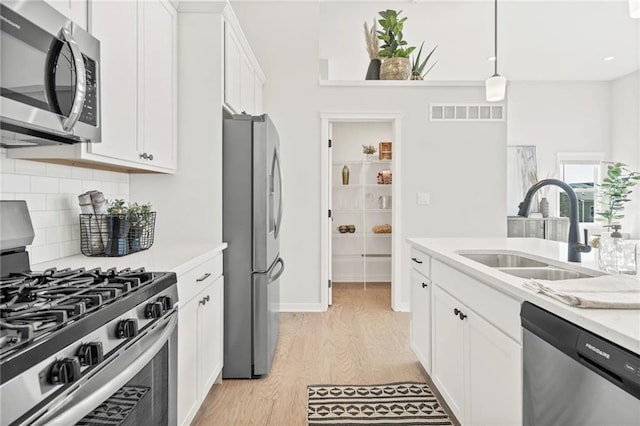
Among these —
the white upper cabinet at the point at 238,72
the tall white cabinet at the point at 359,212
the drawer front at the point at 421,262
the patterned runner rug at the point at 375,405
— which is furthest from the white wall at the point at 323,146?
the patterned runner rug at the point at 375,405

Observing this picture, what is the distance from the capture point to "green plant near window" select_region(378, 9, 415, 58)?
4.12 metres

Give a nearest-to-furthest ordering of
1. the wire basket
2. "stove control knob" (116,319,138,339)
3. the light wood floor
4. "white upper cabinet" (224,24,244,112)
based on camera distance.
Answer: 1. "stove control knob" (116,319,138,339)
2. the wire basket
3. the light wood floor
4. "white upper cabinet" (224,24,244,112)

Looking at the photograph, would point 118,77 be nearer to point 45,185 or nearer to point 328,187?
point 45,185

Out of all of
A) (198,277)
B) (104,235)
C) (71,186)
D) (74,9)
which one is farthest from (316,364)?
(74,9)

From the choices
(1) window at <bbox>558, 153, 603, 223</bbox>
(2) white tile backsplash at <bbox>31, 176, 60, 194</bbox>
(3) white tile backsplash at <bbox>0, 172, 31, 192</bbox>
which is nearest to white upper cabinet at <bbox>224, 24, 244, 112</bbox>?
(2) white tile backsplash at <bbox>31, 176, 60, 194</bbox>

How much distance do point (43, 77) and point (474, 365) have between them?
1.91m

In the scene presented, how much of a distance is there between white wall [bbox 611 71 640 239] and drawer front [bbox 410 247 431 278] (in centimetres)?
651

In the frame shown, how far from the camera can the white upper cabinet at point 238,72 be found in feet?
8.89

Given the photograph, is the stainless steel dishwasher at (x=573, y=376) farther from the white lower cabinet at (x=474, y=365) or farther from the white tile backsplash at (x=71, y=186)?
the white tile backsplash at (x=71, y=186)

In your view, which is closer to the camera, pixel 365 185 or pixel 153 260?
pixel 153 260

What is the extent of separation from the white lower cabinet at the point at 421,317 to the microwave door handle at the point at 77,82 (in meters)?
1.95

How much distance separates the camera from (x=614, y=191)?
704 cm

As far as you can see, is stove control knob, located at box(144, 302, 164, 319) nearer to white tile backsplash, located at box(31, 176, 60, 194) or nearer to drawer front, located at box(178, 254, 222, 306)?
drawer front, located at box(178, 254, 222, 306)

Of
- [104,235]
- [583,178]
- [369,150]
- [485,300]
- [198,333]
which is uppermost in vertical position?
[369,150]
